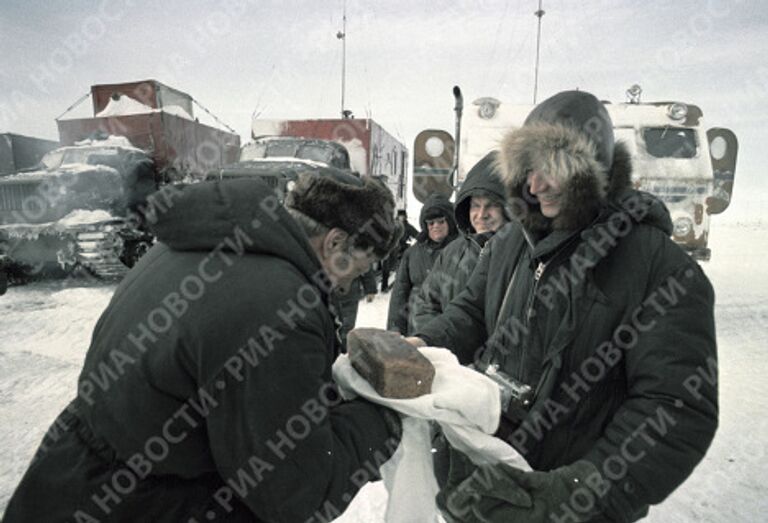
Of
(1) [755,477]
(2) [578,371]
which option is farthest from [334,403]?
(1) [755,477]

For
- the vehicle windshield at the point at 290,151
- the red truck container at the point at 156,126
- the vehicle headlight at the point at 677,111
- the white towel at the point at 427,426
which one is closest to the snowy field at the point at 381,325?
the white towel at the point at 427,426

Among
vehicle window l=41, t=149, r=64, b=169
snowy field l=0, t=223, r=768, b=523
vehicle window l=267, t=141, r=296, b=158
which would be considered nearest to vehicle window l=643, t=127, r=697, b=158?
snowy field l=0, t=223, r=768, b=523

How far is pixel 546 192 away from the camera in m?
1.52

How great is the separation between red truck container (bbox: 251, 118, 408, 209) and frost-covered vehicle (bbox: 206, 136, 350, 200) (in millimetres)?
1587

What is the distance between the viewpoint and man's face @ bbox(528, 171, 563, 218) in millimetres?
1486

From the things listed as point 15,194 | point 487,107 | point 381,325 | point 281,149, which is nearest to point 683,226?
point 487,107

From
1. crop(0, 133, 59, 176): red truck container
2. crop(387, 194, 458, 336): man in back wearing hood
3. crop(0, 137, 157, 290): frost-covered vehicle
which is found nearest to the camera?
crop(387, 194, 458, 336): man in back wearing hood

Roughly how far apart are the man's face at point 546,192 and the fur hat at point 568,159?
16 mm

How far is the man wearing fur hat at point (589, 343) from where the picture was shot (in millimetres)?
1243

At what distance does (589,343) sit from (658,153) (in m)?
8.19

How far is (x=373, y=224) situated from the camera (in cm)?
160

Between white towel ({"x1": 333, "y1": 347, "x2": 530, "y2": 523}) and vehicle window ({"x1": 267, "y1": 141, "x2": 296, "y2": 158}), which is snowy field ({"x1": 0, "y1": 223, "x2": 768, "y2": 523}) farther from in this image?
vehicle window ({"x1": 267, "y1": 141, "x2": 296, "y2": 158})

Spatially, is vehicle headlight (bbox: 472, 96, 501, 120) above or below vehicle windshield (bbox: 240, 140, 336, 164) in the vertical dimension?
above

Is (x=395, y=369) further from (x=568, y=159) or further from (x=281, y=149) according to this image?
(x=281, y=149)
